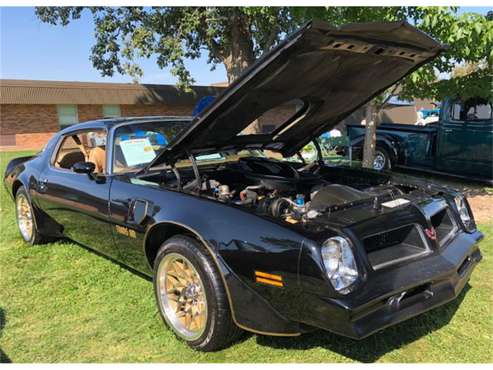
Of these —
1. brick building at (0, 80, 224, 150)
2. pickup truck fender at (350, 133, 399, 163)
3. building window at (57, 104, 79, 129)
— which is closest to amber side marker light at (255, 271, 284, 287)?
pickup truck fender at (350, 133, 399, 163)

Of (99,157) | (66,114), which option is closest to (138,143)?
(99,157)

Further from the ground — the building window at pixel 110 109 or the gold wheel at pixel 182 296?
the building window at pixel 110 109

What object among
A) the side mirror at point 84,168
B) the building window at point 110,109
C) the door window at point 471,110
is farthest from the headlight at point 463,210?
the building window at point 110,109

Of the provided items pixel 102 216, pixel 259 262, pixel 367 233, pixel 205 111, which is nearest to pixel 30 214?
pixel 102 216

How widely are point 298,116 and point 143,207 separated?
70.6 inches

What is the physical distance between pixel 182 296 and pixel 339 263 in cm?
120

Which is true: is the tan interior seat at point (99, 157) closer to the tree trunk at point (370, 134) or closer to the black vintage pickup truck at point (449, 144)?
the tree trunk at point (370, 134)

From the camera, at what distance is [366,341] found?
3.02 metres

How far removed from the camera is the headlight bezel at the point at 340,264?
2.46m

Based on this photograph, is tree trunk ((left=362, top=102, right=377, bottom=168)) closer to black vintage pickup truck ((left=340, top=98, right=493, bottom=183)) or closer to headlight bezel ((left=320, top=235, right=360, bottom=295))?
black vintage pickup truck ((left=340, top=98, right=493, bottom=183))

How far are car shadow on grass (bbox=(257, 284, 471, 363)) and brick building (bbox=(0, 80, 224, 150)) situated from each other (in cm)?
2226

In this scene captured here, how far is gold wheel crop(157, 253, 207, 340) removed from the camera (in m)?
3.02

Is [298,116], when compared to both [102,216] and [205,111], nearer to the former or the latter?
[205,111]

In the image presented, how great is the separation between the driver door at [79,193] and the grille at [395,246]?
218 centimetres
